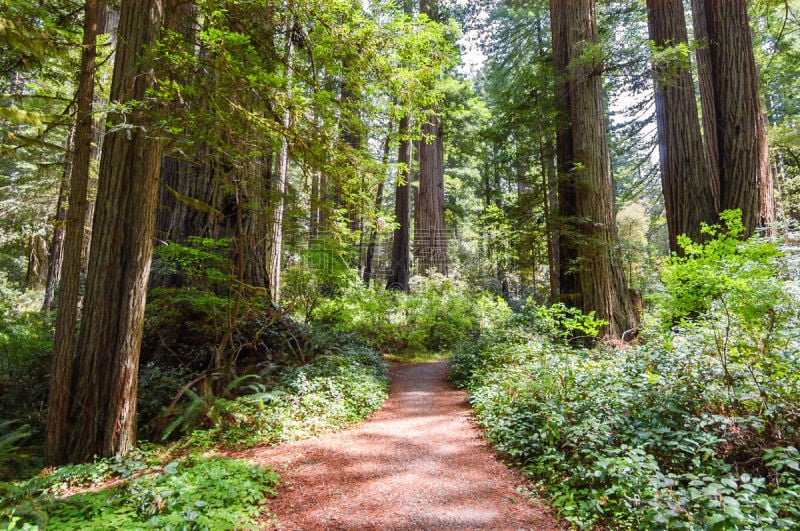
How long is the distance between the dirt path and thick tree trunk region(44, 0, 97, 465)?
2037 mm

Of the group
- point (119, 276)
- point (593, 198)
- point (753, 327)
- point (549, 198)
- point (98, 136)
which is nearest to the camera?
point (753, 327)

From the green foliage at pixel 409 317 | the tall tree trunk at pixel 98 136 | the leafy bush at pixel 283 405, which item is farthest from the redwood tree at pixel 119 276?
the green foliage at pixel 409 317

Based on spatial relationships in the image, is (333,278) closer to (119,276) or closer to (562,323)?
(119,276)

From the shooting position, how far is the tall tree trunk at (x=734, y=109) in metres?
7.15

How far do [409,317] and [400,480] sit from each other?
24.5 feet

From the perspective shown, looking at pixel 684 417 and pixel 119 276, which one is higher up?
pixel 119 276

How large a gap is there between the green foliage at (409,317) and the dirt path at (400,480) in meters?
4.96

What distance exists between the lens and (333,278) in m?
8.07

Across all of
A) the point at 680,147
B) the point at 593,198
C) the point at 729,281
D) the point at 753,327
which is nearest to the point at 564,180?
the point at 593,198

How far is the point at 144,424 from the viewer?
470 centimetres

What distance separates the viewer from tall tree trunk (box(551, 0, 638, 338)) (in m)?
7.10

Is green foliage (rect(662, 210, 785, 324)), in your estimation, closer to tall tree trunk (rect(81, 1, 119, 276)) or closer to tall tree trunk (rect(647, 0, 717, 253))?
tall tree trunk (rect(647, 0, 717, 253))

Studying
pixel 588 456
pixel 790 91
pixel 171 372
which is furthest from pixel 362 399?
pixel 790 91

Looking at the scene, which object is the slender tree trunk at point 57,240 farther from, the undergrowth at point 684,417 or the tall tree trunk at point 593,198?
the tall tree trunk at point 593,198
